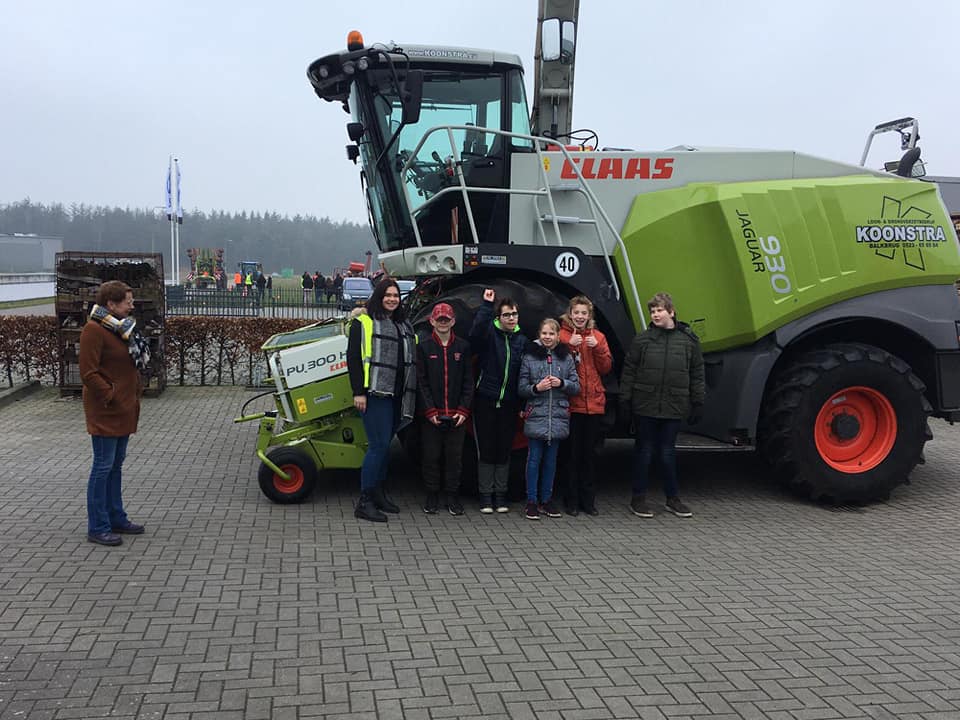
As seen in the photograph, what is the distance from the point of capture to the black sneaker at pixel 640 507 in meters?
6.09

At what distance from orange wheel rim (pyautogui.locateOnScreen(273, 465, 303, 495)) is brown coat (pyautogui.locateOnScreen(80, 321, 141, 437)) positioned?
4.05ft

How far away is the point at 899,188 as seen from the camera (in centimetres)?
658

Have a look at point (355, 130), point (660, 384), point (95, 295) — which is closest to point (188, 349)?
point (95, 295)

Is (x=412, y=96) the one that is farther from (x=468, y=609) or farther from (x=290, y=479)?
(x=468, y=609)

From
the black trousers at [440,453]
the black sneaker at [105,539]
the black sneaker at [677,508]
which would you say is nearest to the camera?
the black sneaker at [105,539]

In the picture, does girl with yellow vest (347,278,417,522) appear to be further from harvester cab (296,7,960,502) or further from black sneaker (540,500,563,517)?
black sneaker (540,500,563,517)

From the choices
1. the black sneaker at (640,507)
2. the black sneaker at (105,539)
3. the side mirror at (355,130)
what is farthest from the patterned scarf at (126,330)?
the black sneaker at (640,507)

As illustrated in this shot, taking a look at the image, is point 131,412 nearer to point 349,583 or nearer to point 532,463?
point 349,583

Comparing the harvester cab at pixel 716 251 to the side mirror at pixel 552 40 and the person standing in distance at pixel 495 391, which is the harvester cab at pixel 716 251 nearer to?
the person standing in distance at pixel 495 391

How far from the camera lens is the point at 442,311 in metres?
5.80

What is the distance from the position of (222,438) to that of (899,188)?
6833mm

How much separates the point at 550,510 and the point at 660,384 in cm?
126

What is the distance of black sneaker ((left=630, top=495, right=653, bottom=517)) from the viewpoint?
6.09 meters

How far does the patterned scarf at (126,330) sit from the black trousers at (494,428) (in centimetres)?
236
